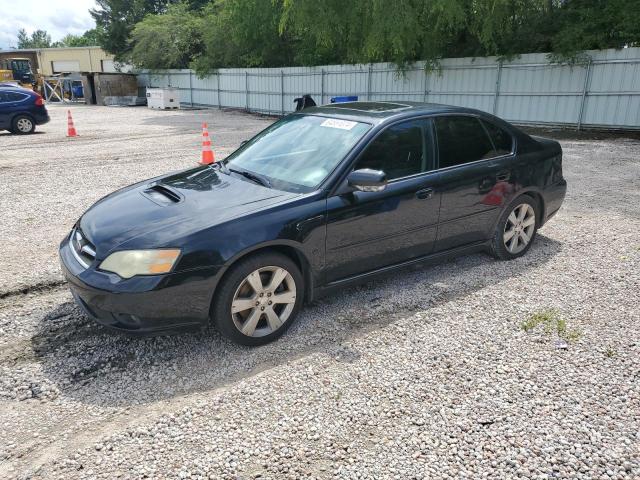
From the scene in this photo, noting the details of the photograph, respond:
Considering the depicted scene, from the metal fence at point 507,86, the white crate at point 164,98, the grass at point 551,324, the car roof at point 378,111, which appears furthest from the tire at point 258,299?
the white crate at point 164,98

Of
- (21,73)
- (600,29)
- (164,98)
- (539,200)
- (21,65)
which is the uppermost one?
(600,29)

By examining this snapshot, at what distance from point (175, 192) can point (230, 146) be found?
34.0 ft

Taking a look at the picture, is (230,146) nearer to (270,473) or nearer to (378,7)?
(378,7)

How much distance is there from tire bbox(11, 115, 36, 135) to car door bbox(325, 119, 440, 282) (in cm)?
1551

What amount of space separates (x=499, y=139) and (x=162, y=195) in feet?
10.4

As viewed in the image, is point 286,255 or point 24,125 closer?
point 286,255

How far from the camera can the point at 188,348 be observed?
11.6ft

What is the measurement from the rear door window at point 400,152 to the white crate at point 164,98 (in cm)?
2932

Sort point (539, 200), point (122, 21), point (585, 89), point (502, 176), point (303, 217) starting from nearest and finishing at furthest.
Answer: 1. point (303, 217)
2. point (502, 176)
3. point (539, 200)
4. point (585, 89)
5. point (122, 21)

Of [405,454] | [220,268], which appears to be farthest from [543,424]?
[220,268]

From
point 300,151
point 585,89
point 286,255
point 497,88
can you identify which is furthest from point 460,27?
point 286,255

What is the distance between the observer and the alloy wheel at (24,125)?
52.0ft

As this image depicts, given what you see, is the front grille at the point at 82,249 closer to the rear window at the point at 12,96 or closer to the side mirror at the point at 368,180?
the side mirror at the point at 368,180

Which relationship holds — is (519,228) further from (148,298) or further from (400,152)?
(148,298)
